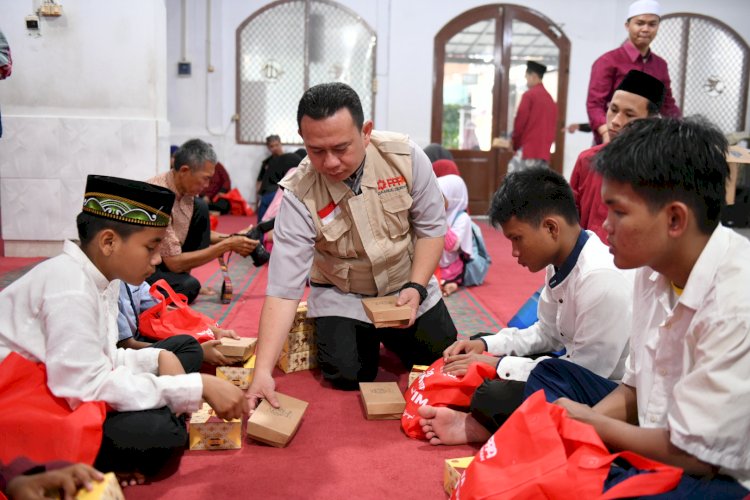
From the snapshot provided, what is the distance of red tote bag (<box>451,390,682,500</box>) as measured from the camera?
130 centimetres

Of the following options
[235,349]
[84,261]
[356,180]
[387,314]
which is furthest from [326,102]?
[235,349]

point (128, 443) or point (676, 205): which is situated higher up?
point (676, 205)

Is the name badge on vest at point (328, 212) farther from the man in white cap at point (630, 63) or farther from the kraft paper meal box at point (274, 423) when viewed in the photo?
the man in white cap at point (630, 63)

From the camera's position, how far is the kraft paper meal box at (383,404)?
7.61 ft

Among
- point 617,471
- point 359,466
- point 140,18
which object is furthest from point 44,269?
point 140,18

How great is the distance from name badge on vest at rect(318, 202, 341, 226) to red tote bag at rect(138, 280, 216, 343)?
72 cm

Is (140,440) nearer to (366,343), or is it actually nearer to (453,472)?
(453,472)

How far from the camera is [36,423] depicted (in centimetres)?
159

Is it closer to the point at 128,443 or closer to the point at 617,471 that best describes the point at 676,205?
the point at 617,471

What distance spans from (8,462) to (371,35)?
7945 millimetres

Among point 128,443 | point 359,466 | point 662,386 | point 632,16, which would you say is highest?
point 632,16

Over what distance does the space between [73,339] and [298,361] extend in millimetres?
1312

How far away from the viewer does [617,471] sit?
54.8 inches

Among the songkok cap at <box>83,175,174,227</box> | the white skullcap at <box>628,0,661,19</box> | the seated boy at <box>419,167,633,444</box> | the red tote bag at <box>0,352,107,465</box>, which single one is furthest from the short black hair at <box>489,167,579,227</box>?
the white skullcap at <box>628,0,661,19</box>
